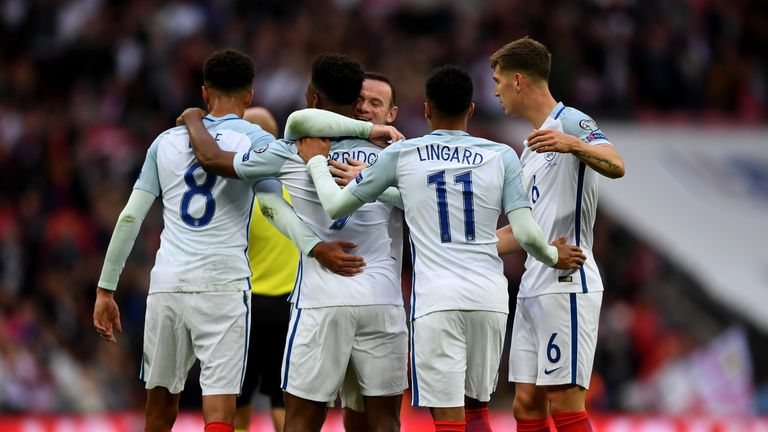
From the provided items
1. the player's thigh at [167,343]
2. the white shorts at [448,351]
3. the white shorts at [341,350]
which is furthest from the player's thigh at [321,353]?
the player's thigh at [167,343]

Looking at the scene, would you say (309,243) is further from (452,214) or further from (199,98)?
(199,98)

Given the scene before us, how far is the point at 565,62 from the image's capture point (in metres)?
17.9

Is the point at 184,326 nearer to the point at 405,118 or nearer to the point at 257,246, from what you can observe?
the point at 257,246

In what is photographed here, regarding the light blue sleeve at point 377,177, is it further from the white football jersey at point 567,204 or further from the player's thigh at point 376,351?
the white football jersey at point 567,204

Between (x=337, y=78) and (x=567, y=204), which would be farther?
(x=567, y=204)

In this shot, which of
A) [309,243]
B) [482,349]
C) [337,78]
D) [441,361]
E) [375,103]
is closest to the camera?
[441,361]

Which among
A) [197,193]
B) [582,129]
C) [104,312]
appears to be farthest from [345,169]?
[104,312]

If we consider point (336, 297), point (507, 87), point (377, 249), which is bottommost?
point (336, 297)

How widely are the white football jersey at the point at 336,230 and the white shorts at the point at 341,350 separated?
71mm

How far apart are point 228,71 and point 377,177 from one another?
A: 1278 mm

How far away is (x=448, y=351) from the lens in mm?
7137

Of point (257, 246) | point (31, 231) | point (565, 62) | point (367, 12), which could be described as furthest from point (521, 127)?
→ point (257, 246)

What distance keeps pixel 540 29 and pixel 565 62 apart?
835mm

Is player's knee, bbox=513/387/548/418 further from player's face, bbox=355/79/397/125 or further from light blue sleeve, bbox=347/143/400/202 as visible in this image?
player's face, bbox=355/79/397/125
